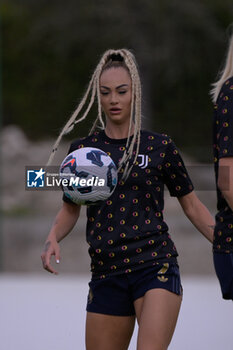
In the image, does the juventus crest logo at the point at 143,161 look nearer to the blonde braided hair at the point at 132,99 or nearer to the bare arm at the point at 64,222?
the blonde braided hair at the point at 132,99

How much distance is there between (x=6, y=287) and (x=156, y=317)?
1.84 m

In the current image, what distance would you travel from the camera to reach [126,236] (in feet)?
11.1

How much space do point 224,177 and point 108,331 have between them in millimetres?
894

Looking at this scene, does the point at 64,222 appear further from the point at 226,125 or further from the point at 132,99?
the point at 226,125

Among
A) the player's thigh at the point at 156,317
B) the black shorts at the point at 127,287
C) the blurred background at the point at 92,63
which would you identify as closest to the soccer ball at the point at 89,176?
the black shorts at the point at 127,287

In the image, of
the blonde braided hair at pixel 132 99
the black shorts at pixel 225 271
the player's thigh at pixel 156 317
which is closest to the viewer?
the black shorts at pixel 225 271

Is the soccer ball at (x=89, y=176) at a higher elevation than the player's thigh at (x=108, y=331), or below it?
higher

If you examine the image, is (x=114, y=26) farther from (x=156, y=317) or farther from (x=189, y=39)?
(x=156, y=317)

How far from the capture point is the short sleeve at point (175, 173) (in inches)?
139

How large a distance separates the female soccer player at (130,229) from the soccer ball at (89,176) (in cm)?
10

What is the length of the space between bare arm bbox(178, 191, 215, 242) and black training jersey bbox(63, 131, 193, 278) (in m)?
0.13

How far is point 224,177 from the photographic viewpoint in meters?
2.99

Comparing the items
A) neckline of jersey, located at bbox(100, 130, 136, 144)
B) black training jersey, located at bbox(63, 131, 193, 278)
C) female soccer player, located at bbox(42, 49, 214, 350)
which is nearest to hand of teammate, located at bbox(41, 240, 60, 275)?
female soccer player, located at bbox(42, 49, 214, 350)

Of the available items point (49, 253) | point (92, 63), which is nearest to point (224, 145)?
point (49, 253)
